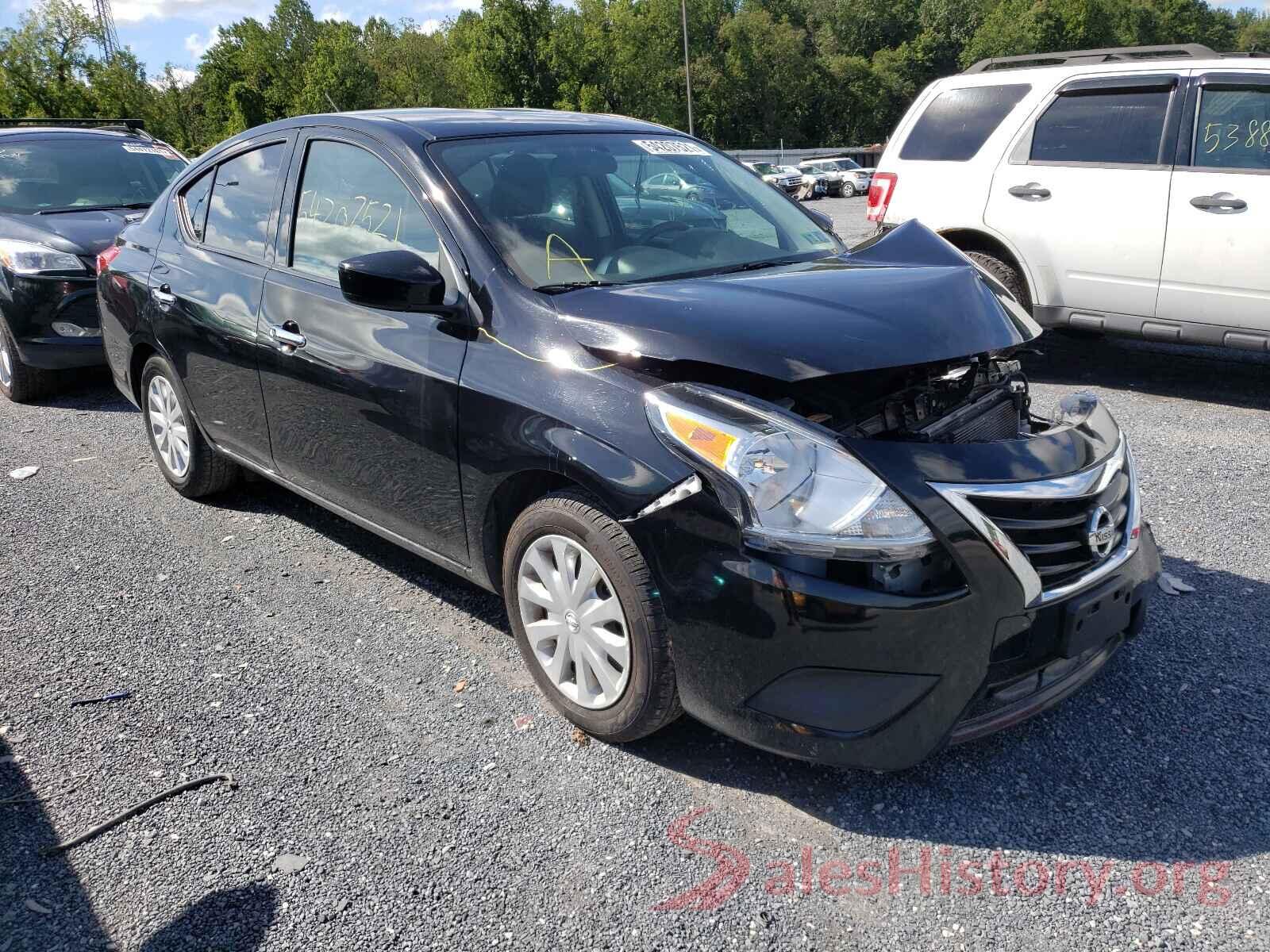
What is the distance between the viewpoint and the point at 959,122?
287 inches

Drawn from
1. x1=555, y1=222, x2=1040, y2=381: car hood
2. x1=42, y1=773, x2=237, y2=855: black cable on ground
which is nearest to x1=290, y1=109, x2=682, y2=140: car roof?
x1=555, y1=222, x2=1040, y2=381: car hood

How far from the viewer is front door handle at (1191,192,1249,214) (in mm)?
5984

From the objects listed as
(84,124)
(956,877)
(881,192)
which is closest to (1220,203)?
(881,192)

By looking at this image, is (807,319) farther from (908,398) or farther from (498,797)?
(498,797)

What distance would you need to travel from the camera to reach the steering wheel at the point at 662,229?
351cm

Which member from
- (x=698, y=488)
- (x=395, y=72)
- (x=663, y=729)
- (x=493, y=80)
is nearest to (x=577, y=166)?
(x=698, y=488)

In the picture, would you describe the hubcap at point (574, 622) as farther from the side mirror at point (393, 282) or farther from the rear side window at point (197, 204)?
the rear side window at point (197, 204)

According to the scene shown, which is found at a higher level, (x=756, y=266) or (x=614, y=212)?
(x=614, y=212)

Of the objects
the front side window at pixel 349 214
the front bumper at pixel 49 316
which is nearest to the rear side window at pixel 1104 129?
the front side window at pixel 349 214

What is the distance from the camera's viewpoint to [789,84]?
3393 inches

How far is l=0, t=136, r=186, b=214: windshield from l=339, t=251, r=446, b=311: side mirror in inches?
233

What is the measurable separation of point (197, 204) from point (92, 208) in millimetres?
3850

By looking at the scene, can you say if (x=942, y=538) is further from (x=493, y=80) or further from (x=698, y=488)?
(x=493, y=80)

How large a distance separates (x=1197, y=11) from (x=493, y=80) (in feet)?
275
